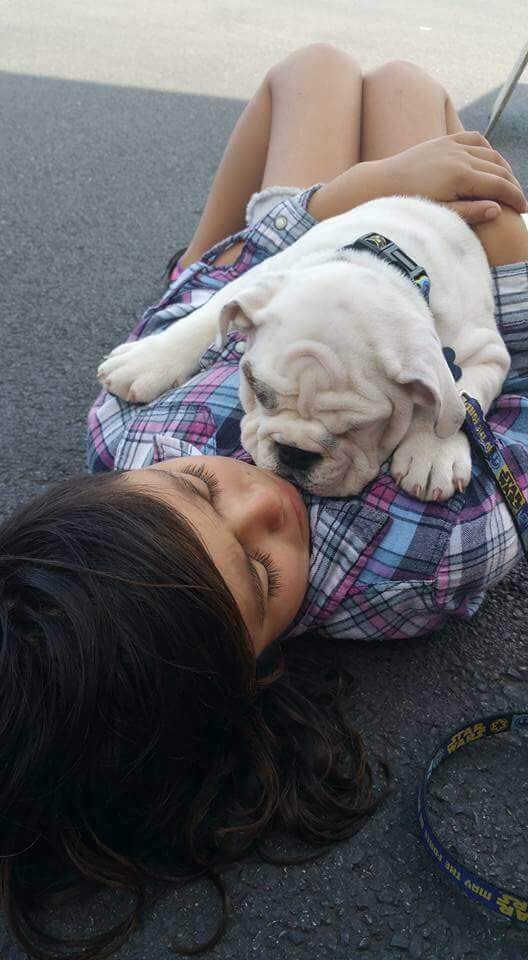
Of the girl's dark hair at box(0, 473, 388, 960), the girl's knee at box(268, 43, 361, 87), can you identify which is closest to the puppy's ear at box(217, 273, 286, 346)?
the girl's dark hair at box(0, 473, 388, 960)

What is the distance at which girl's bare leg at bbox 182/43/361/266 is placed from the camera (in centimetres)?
265

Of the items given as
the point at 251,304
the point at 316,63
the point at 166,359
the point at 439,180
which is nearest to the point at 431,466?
the point at 251,304

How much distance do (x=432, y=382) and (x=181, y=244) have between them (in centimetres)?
225

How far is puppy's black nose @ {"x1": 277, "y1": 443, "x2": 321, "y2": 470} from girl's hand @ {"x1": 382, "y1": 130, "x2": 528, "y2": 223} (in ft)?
2.75

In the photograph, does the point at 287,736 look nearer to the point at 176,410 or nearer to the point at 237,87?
the point at 176,410

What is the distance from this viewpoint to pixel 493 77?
19.0 ft

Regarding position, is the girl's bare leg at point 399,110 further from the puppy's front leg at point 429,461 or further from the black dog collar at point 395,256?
the puppy's front leg at point 429,461

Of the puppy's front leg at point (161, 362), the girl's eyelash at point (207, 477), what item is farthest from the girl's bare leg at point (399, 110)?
the girl's eyelash at point (207, 477)

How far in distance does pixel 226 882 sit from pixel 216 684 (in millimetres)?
319

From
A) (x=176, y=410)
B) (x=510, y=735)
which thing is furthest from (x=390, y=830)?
(x=176, y=410)

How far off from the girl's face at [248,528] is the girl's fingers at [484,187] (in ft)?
3.13

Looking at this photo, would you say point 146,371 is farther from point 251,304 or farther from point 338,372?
point 338,372

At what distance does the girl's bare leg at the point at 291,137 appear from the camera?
2.65 meters

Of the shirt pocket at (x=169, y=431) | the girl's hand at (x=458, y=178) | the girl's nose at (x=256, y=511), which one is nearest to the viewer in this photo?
the girl's nose at (x=256, y=511)
